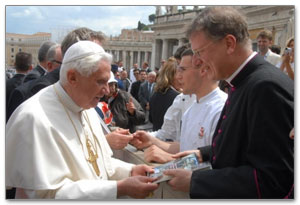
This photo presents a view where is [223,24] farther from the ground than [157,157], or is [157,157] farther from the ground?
[223,24]

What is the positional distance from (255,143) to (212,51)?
0.64m

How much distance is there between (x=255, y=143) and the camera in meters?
1.63

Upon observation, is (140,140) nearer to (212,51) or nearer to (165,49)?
(212,51)

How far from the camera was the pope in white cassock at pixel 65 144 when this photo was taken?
191 centimetres

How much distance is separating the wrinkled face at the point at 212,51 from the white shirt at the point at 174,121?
1.69 meters

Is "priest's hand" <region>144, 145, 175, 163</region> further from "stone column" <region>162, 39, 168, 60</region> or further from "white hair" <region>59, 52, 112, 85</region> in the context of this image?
"stone column" <region>162, 39, 168, 60</region>

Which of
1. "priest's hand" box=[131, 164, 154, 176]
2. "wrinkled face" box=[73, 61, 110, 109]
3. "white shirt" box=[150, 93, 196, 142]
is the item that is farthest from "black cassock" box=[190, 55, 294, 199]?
"white shirt" box=[150, 93, 196, 142]

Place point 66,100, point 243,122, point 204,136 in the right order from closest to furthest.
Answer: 1. point 243,122
2. point 66,100
3. point 204,136

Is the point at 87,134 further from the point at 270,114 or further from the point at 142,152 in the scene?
the point at 270,114

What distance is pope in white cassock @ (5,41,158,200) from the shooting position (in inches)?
75.2

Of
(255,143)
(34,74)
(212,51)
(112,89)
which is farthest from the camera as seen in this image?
(112,89)

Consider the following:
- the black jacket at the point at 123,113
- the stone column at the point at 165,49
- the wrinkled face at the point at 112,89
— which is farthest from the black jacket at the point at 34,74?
the stone column at the point at 165,49

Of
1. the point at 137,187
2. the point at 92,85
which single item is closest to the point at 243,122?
the point at 137,187

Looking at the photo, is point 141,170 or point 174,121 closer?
point 141,170
